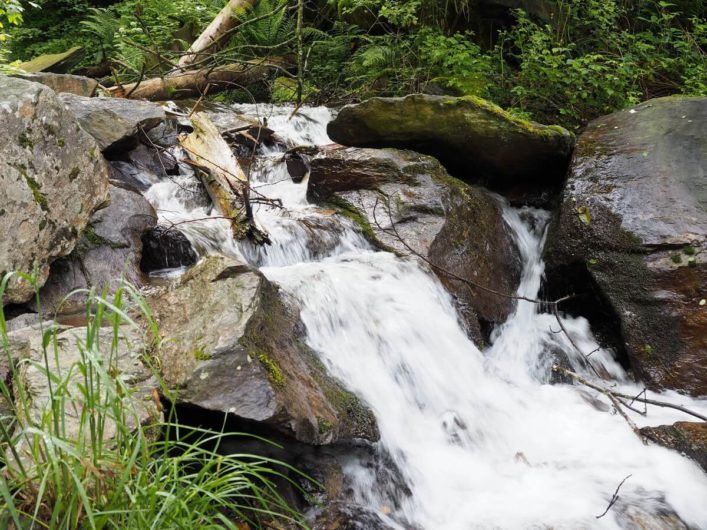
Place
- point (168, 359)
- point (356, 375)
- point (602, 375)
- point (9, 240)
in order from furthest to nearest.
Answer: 1. point (602, 375)
2. point (356, 375)
3. point (9, 240)
4. point (168, 359)

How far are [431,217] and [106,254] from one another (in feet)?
8.66

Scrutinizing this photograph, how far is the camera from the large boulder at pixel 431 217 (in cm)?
481

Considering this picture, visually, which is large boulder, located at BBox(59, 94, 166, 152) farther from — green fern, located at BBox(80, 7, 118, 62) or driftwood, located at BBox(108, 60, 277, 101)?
green fern, located at BBox(80, 7, 118, 62)

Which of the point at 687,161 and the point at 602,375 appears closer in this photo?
the point at 602,375

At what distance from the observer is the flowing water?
9.63 feet

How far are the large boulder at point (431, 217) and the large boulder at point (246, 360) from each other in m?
1.84

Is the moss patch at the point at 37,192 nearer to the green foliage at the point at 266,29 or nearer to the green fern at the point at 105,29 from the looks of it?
the green foliage at the point at 266,29

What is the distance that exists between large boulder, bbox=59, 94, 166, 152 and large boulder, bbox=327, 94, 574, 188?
1933mm

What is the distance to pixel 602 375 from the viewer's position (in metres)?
4.61

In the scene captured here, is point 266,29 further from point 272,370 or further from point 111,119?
point 272,370

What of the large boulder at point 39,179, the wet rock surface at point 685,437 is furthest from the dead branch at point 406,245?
the large boulder at point 39,179

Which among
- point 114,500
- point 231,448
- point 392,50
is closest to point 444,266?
point 231,448

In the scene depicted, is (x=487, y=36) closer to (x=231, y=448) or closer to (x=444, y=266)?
(x=444, y=266)

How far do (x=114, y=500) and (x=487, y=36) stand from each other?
8.67 meters
